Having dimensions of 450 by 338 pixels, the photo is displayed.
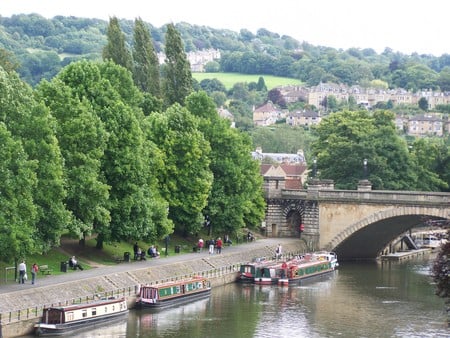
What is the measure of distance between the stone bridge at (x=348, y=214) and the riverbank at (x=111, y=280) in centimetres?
620

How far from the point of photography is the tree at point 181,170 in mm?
90188

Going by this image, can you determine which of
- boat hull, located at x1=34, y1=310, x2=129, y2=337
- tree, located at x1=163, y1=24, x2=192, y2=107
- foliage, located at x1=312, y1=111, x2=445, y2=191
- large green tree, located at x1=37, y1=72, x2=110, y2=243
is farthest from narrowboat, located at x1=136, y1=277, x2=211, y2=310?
foliage, located at x1=312, y1=111, x2=445, y2=191

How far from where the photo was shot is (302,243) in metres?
105

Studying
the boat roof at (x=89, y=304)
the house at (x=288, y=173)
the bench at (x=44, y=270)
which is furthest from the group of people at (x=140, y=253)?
the house at (x=288, y=173)

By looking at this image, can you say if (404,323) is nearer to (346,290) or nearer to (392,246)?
(346,290)

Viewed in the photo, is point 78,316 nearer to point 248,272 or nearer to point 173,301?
point 173,301

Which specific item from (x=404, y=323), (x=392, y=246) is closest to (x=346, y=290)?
(x=404, y=323)

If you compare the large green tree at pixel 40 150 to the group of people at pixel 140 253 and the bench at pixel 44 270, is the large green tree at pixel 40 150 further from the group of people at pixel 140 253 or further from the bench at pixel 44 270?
the group of people at pixel 140 253

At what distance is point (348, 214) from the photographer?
104 metres

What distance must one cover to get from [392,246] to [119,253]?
41.2 metres

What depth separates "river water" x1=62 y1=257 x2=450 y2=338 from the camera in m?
66.6

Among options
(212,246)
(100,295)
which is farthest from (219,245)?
(100,295)

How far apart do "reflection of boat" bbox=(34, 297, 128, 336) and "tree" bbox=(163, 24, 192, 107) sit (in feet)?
161

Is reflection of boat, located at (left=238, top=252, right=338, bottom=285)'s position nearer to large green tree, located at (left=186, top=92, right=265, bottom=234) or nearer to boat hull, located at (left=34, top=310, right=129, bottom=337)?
large green tree, located at (left=186, top=92, right=265, bottom=234)
